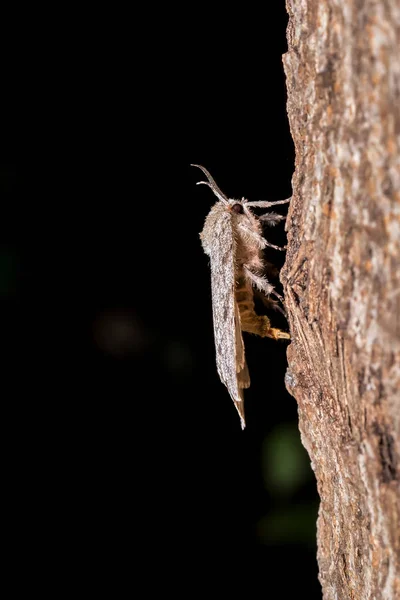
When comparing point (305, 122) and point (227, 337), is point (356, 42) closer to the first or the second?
point (305, 122)

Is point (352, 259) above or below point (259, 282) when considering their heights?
above

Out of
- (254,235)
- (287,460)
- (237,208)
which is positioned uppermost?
(237,208)

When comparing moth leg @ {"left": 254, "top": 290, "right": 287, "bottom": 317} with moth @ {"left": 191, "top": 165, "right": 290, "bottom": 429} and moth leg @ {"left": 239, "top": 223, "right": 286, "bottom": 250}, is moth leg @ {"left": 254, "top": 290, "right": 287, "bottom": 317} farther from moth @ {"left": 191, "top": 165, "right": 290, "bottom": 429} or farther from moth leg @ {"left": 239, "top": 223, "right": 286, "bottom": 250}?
moth leg @ {"left": 239, "top": 223, "right": 286, "bottom": 250}

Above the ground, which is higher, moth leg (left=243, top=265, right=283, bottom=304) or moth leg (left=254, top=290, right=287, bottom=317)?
moth leg (left=243, top=265, right=283, bottom=304)

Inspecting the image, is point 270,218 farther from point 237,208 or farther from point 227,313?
point 227,313

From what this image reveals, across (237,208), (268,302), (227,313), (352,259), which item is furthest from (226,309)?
(352,259)

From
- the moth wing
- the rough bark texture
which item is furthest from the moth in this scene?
the rough bark texture

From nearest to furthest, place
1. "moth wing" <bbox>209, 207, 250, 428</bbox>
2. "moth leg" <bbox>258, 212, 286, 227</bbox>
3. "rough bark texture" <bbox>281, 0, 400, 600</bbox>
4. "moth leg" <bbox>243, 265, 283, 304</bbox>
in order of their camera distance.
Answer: "rough bark texture" <bbox>281, 0, 400, 600</bbox>
"moth wing" <bbox>209, 207, 250, 428</bbox>
"moth leg" <bbox>243, 265, 283, 304</bbox>
"moth leg" <bbox>258, 212, 286, 227</bbox>
